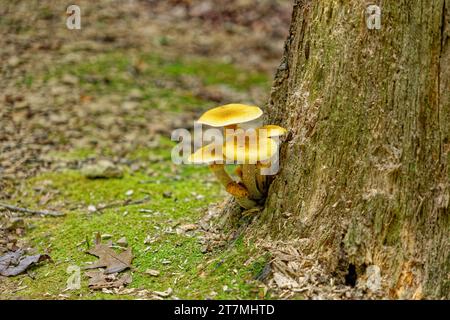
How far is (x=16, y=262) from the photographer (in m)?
3.58

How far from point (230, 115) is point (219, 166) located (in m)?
0.37

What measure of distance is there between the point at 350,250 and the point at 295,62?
1119 millimetres

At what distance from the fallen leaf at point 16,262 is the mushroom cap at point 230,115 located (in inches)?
61.2

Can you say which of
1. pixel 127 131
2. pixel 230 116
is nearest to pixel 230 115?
pixel 230 116

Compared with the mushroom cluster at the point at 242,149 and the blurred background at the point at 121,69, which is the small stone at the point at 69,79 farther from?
the mushroom cluster at the point at 242,149

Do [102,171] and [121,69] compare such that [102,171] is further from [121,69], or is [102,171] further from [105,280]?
[121,69]

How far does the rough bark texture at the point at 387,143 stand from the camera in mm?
2746

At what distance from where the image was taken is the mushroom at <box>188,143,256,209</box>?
9.71 feet

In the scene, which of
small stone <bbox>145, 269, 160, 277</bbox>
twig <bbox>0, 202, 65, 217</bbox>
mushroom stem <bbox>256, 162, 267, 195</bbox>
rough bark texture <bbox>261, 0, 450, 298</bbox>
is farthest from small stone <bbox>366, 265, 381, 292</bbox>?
twig <bbox>0, 202, 65, 217</bbox>
